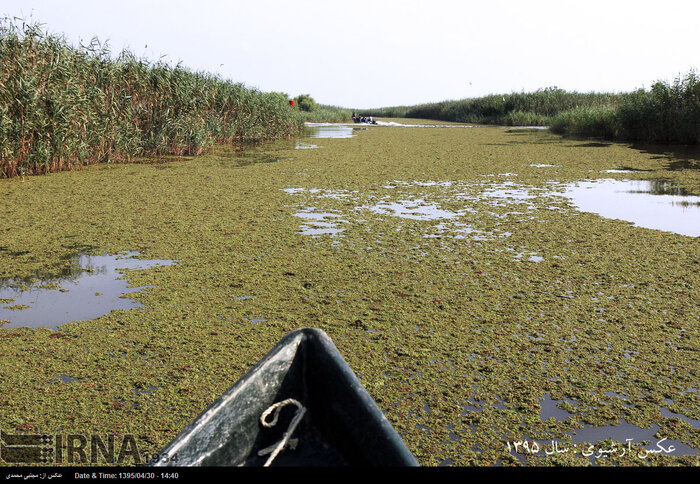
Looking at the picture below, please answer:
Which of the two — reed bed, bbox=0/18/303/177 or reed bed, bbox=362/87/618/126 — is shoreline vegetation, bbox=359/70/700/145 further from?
reed bed, bbox=0/18/303/177

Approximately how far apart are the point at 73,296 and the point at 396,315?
1957mm

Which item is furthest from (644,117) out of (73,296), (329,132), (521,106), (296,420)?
(296,420)

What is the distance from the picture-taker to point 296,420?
1422mm

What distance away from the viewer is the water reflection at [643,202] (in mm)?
5152

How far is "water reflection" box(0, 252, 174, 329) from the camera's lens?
9.70 ft

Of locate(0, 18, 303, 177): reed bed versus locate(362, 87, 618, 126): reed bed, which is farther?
locate(362, 87, 618, 126): reed bed

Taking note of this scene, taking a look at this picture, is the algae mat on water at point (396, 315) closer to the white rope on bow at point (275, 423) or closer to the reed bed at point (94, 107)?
the white rope on bow at point (275, 423)

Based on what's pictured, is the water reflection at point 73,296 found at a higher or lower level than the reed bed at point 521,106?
lower

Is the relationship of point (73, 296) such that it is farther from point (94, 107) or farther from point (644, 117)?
point (644, 117)

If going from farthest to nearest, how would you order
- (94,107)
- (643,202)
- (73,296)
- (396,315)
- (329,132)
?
(329,132) < (94,107) < (643,202) < (73,296) < (396,315)

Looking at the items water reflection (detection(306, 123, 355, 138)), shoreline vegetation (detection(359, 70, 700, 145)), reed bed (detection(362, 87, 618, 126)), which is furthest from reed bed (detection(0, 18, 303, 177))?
reed bed (detection(362, 87, 618, 126))

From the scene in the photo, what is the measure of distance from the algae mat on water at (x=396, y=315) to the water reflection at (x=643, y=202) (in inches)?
13.4

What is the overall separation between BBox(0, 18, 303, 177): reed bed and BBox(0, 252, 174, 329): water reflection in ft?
13.3

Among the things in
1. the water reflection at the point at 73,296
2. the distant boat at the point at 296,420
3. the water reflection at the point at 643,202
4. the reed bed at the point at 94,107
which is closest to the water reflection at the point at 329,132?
the reed bed at the point at 94,107
